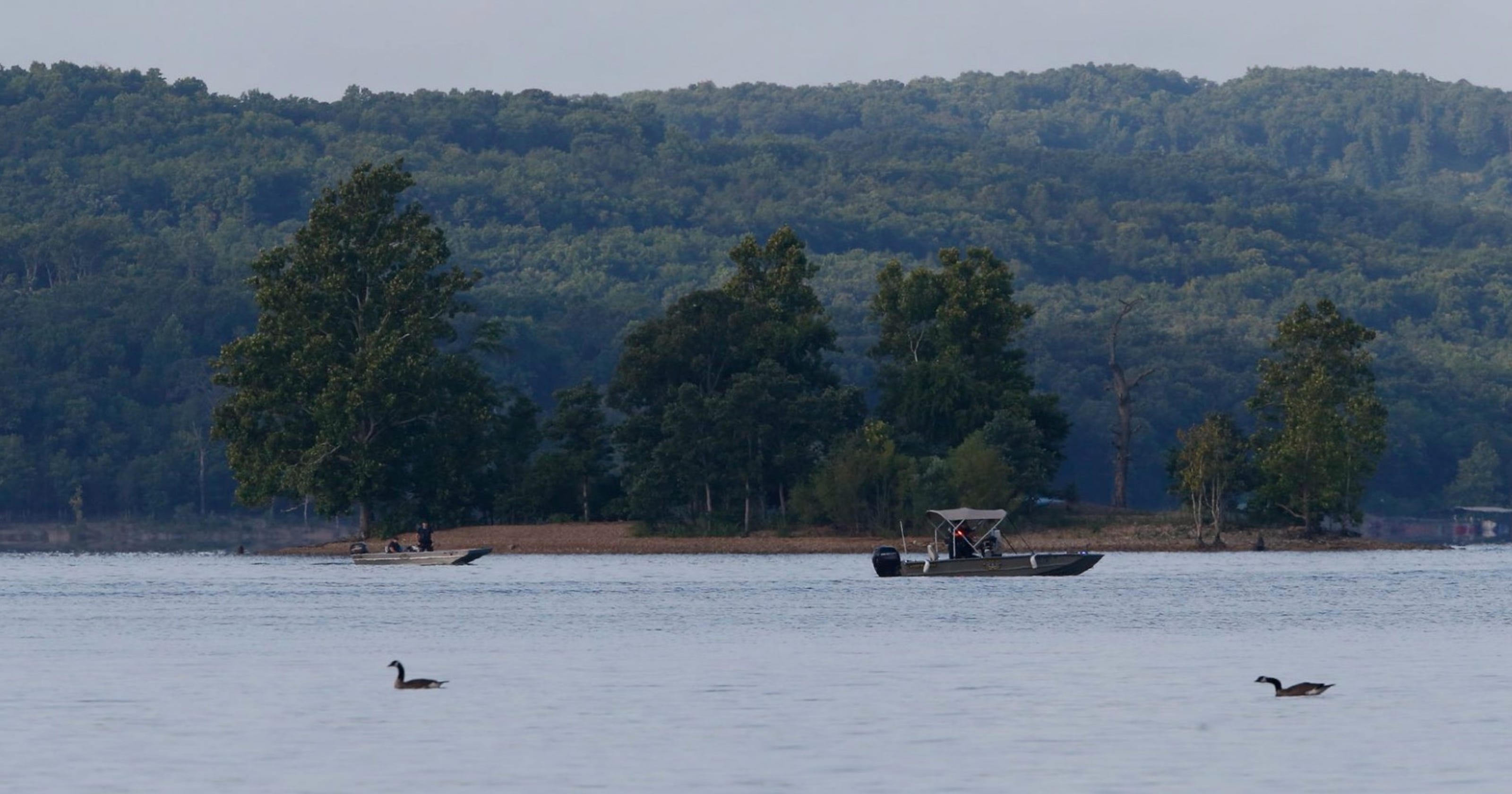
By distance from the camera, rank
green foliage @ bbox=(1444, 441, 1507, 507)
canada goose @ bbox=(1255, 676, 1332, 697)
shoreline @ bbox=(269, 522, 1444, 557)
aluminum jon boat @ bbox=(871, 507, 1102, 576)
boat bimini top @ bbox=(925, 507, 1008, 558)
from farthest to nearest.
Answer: green foliage @ bbox=(1444, 441, 1507, 507)
shoreline @ bbox=(269, 522, 1444, 557)
boat bimini top @ bbox=(925, 507, 1008, 558)
aluminum jon boat @ bbox=(871, 507, 1102, 576)
canada goose @ bbox=(1255, 676, 1332, 697)

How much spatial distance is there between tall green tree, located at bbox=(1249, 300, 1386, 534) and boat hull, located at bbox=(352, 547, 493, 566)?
3580 cm

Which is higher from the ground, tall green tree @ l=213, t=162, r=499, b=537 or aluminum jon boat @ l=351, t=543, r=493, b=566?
tall green tree @ l=213, t=162, r=499, b=537

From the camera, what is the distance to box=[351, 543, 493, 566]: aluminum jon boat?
315 ft

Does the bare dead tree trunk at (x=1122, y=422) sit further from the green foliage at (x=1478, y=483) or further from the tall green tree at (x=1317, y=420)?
the green foliage at (x=1478, y=483)

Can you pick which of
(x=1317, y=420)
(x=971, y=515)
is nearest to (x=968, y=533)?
(x=971, y=515)

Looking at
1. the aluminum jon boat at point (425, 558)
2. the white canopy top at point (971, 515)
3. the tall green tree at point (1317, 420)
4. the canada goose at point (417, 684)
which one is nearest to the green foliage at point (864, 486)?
the tall green tree at point (1317, 420)

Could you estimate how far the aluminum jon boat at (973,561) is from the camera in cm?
7750

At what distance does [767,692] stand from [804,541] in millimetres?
72151

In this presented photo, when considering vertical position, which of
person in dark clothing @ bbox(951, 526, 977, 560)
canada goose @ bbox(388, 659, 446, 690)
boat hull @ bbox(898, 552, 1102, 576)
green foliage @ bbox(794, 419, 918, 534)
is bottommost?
canada goose @ bbox(388, 659, 446, 690)

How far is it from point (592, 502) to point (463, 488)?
20.7ft

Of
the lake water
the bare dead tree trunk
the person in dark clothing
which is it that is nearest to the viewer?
the lake water

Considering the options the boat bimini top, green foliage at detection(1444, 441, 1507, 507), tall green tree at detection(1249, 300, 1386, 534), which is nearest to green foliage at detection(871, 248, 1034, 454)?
tall green tree at detection(1249, 300, 1386, 534)

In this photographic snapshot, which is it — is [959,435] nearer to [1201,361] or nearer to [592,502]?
[592,502]

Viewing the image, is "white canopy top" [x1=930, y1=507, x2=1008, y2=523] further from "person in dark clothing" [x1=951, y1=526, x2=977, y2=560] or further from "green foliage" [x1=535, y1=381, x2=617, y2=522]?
"green foliage" [x1=535, y1=381, x2=617, y2=522]
